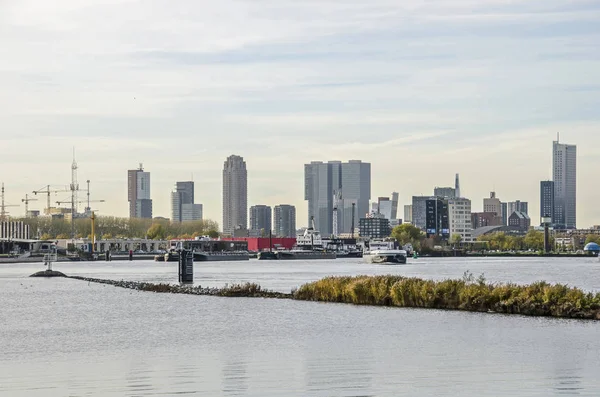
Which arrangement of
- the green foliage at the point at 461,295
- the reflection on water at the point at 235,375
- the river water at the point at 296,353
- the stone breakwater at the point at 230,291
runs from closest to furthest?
the reflection on water at the point at 235,375
the river water at the point at 296,353
the green foliage at the point at 461,295
the stone breakwater at the point at 230,291

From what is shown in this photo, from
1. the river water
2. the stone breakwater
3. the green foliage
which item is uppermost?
the green foliage

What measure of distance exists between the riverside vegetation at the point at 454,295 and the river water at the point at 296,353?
194 cm

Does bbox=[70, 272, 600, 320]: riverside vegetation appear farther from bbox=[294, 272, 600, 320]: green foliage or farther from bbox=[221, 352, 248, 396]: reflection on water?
bbox=[221, 352, 248, 396]: reflection on water

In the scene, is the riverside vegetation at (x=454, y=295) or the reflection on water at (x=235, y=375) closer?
the reflection on water at (x=235, y=375)

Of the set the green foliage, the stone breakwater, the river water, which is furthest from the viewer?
the stone breakwater

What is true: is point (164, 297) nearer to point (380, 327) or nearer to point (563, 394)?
point (380, 327)

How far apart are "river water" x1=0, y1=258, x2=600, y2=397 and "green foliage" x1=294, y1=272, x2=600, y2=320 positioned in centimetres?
192

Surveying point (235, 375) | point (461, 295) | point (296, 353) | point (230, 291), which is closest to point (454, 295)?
point (461, 295)

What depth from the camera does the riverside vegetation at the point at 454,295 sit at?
53.1m

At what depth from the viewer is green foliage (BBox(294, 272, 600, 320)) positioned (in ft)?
174

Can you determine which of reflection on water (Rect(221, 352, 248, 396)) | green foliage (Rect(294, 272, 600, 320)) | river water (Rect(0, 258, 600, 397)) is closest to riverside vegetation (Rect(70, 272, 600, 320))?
green foliage (Rect(294, 272, 600, 320))

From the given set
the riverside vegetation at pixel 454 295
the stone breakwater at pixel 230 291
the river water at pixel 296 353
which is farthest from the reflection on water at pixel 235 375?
the stone breakwater at pixel 230 291

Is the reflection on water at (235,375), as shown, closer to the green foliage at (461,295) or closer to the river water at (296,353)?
the river water at (296,353)

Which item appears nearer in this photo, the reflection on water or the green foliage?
the reflection on water
